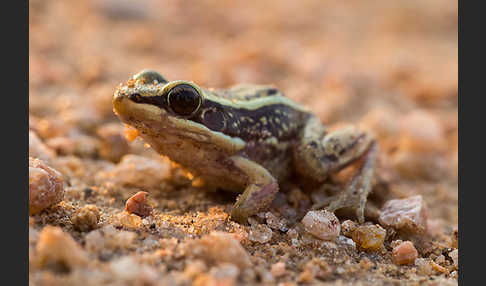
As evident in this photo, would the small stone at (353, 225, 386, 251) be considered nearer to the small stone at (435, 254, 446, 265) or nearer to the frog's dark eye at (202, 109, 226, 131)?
the small stone at (435, 254, 446, 265)

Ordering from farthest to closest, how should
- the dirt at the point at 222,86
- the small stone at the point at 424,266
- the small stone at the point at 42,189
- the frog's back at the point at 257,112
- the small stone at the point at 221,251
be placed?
the frog's back at the point at 257,112
the small stone at the point at 424,266
the small stone at the point at 42,189
the dirt at the point at 222,86
the small stone at the point at 221,251

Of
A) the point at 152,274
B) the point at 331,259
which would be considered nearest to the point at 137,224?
the point at 152,274

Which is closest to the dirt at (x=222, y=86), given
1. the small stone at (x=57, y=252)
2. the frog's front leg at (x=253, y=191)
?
the small stone at (x=57, y=252)

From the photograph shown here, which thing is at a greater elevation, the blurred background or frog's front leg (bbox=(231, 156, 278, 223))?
the blurred background

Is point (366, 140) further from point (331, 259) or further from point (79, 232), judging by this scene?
point (79, 232)

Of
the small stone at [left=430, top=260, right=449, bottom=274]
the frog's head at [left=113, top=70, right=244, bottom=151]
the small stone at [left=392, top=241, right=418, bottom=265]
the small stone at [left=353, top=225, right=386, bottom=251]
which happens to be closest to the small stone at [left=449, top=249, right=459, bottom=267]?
the small stone at [left=430, top=260, right=449, bottom=274]

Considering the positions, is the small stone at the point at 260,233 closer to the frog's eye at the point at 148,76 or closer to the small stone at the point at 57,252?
the small stone at the point at 57,252

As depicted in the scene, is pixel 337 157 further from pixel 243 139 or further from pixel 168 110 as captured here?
pixel 168 110
